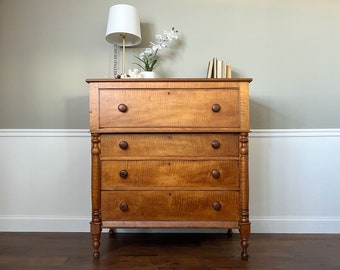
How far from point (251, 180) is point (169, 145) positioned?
2.82ft

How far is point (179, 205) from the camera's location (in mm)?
1643

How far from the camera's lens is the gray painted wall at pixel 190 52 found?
2125 mm

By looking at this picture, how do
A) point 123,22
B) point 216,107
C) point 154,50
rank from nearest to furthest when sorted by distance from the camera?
point 216,107 → point 123,22 → point 154,50

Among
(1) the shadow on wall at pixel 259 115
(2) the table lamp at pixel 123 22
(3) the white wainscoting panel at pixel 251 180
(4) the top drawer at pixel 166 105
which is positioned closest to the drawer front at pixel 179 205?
(4) the top drawer at pixel 166 105

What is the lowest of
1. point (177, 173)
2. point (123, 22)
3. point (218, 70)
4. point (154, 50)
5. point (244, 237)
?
point (244, 237)

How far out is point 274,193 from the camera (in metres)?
2.14

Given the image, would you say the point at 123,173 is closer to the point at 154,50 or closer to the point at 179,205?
the point at 179,205

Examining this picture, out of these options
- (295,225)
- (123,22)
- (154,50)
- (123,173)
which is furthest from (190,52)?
(295,225)

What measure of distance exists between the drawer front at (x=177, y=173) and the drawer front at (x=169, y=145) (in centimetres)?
5

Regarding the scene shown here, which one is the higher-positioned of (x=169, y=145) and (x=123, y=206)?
(x=169, y=145)

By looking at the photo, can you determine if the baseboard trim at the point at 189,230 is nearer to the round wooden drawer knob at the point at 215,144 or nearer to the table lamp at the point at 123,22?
the round wooden drawer knob at the point at 215,144

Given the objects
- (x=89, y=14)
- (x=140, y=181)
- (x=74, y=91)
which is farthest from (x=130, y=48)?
(x=140, y=181)

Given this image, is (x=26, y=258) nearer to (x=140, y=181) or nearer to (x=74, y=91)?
(x=140, y=181)

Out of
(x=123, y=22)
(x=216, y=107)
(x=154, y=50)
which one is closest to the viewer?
(x=216, y=107)
